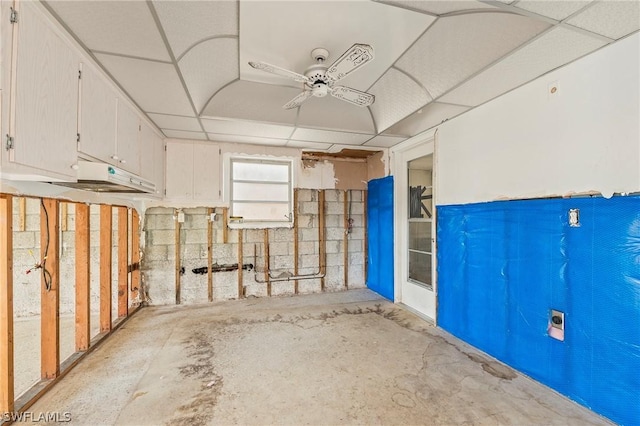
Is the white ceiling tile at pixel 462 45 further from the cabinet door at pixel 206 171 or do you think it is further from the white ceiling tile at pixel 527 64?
the cabinet door at pixel 206 171

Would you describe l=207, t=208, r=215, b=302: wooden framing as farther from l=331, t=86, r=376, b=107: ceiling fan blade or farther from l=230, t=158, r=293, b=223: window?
l=331, t=86, r=376, b=107: ceiling fan blade

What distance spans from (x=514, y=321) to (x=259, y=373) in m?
2.27

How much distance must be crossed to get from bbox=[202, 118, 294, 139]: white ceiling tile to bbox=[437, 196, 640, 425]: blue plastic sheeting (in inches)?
96.3

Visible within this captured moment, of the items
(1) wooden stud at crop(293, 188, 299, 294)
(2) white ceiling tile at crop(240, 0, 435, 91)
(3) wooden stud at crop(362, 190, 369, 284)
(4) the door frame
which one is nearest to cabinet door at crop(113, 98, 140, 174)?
(2) white ceiling tile at crop(240, 0, 435, 91)

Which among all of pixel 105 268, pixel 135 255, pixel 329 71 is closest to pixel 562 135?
pixel 329 71

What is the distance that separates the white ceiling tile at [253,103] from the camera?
2.83 meters

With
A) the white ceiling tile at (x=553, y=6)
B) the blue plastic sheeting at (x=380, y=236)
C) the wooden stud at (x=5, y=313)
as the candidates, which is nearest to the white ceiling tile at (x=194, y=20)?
the wooden stud at (x=5, y=313)

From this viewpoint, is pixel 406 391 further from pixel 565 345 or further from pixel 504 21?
pixel 504 21

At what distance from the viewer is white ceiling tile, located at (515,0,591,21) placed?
1497mm

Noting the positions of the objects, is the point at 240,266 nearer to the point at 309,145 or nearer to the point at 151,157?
the point at 151,157

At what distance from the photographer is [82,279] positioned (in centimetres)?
277

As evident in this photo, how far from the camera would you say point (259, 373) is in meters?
2.42

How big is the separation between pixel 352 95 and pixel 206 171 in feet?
9.14

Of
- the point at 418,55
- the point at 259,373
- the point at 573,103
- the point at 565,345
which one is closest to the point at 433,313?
the point at 565,345
